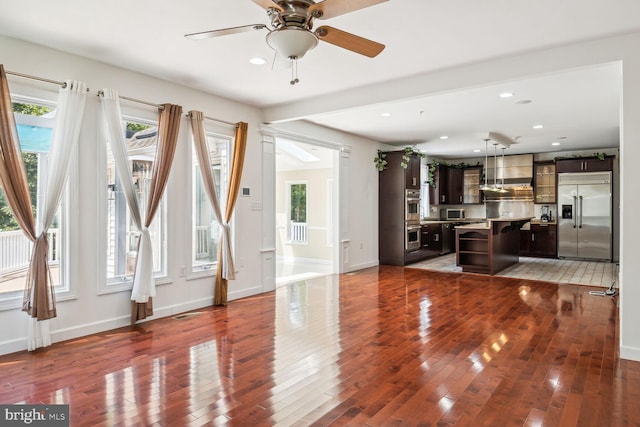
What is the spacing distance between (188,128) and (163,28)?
5.84 feet

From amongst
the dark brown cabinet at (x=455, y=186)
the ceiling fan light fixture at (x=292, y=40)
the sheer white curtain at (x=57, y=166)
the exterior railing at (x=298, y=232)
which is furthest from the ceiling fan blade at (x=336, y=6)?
the dark brown cabinet at (x=455, y=186)

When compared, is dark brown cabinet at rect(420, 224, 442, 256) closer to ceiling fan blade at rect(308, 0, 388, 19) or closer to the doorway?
the doorway

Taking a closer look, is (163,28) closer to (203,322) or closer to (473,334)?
(203,322)

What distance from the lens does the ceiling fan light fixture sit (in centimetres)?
237

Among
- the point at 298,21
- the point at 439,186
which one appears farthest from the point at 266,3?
the point at 439,186

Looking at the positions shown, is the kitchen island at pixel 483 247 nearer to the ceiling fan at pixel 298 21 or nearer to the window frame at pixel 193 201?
the window frame at pixel 193 201

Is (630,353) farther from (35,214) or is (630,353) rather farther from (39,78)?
(39,78)

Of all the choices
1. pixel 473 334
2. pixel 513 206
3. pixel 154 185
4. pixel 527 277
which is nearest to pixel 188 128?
pixel 154 185

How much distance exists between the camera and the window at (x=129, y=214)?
435 cm

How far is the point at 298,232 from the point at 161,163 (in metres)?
5.55

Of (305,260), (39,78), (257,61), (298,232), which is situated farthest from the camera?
(298,232)

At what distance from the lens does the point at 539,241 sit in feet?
33.0

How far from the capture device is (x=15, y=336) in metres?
3.60

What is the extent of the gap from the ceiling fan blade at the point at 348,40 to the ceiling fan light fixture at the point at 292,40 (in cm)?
11
